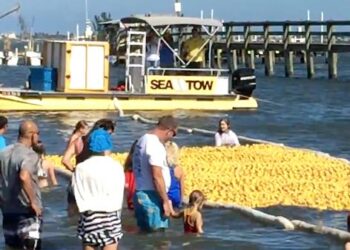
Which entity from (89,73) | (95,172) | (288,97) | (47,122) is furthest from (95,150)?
(288,97)

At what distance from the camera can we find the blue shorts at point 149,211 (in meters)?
10.8

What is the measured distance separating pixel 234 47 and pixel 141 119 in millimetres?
34288

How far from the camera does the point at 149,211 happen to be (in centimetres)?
1103

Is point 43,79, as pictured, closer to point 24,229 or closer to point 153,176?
point 153,176

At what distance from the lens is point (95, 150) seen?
8945mm

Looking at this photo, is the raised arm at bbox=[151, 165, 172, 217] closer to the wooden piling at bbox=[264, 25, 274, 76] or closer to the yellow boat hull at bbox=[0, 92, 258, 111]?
the yellow boat hull at bbox=[0, 92, 258, 111]

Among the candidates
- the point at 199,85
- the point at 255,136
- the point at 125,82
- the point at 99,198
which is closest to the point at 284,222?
the point at 99,198

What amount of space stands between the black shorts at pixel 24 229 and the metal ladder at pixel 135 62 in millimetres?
21023

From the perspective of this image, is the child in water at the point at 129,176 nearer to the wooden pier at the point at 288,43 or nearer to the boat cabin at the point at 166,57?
the boat cabin at the point at 166,57

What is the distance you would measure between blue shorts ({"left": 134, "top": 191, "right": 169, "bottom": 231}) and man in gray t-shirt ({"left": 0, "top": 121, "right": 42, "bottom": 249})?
1301 mm

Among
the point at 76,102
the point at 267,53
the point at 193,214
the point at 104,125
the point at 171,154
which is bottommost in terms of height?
the point at 76,102

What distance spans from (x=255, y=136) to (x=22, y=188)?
17827 mm

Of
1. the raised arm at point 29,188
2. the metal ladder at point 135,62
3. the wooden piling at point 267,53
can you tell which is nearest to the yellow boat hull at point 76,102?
the metal ladder at point 135,62

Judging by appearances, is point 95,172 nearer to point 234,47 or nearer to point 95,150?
point 95,150
